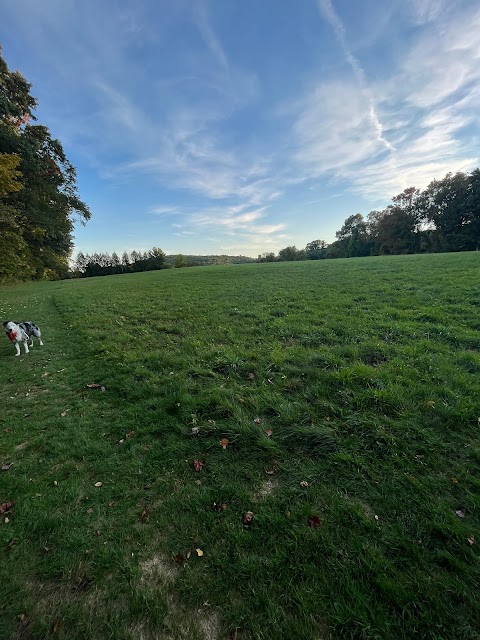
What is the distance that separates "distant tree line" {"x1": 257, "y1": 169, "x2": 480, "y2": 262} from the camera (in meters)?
52.7

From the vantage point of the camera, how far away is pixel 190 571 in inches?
87.7

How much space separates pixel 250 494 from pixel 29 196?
21.9m

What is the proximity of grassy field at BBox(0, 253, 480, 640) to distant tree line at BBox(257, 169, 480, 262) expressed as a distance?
64139 millimetres

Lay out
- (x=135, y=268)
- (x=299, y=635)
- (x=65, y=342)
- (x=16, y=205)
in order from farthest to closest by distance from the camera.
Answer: (x=135, y=268) < (x=16, y=205) < (x=65, y=342) < (x=299, y=635)

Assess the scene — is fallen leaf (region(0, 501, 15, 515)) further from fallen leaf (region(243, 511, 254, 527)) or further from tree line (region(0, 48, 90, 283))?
tree line (region(0, 48, 90, 283))

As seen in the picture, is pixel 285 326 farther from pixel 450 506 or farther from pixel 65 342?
pixel 65 342

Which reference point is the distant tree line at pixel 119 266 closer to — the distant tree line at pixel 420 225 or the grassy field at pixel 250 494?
the distant tree line at pixel 420 225

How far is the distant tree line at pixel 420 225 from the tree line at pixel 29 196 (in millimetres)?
65848

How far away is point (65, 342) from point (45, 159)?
61.0 feet

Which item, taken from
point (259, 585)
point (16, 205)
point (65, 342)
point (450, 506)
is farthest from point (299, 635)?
point (16, 205)

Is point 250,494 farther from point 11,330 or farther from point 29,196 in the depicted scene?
point 29,196

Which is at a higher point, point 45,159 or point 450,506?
point 45,159

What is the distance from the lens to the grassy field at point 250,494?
1965 millimetres

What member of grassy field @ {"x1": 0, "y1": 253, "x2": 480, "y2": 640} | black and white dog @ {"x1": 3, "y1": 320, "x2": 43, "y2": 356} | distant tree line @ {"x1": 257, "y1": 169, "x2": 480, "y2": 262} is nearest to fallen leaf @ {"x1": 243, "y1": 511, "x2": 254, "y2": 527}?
grassy field @ {"x1": 0, "y1": 253, "x2": 480, "y2": 640}
